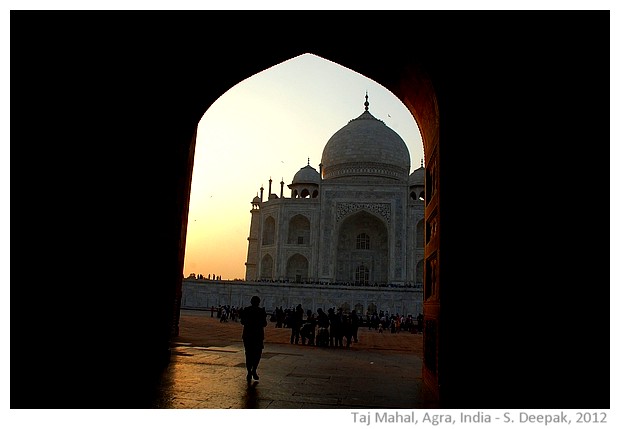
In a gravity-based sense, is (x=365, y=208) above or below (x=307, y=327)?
above

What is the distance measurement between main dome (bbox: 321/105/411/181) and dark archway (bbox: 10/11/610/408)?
30947 mm

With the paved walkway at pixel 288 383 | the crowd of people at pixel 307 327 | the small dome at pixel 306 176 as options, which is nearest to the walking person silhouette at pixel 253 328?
the crowd of people at pixel 307 327

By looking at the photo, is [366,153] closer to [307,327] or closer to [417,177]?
[417,177]

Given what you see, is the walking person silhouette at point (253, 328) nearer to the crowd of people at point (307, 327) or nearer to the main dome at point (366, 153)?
the crowd of people at point (307, 327)

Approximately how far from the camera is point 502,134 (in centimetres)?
457

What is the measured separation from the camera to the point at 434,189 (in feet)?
17.8

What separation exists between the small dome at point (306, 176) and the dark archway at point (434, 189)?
33359 millimetres

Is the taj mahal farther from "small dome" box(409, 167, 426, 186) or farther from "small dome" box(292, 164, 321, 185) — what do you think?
"small dome" box(292, 164, 321, 185)

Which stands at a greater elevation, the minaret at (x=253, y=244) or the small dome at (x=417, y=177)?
the small dome at (x=417, y=177)

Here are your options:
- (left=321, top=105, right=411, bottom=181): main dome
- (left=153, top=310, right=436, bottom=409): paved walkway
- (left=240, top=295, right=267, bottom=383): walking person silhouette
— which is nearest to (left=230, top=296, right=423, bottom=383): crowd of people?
(left=240, top=295, right=267, bottom=383): walking person silhouette

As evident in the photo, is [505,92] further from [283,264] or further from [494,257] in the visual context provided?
[283,264]

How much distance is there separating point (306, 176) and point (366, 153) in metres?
5.42

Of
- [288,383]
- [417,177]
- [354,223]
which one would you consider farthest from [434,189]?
[417,177]

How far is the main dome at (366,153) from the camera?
119ft
